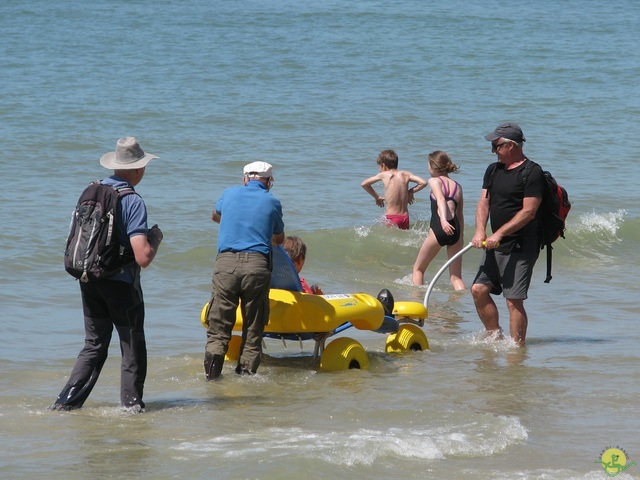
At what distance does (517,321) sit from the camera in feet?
27.1

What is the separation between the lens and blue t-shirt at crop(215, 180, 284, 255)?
7.10m

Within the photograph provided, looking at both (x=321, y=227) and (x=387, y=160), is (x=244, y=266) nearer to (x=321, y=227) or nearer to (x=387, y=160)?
(x=387, y=160)

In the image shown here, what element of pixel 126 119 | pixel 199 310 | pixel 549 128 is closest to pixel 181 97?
pixel 126 119

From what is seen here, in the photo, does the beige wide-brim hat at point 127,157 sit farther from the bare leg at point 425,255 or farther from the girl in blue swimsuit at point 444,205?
the bare leg at point 425,255

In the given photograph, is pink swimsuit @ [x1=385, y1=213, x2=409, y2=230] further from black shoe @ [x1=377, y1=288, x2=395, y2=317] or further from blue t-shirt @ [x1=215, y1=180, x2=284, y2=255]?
blue t-shirt @ [x1=215, y1=180, x2=284, y2=255]

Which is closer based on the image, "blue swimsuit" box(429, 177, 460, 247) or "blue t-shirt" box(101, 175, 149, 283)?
"blue t-shirt" box(101, 175, 149, 283)

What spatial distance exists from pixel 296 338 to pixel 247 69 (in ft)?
69.5

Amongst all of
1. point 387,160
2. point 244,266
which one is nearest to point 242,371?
point 244,266

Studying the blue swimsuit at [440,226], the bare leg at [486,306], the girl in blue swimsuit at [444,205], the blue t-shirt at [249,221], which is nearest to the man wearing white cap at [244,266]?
the blue t-shirt at [249,221]

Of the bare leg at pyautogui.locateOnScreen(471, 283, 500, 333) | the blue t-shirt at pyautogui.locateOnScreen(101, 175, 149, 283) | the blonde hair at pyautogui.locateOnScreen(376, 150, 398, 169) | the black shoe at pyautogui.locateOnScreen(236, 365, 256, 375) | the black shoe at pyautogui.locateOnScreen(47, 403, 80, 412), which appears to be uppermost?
the blue t-shirt at pyautogui.locateOnScreen(101, 175, 149, 283)

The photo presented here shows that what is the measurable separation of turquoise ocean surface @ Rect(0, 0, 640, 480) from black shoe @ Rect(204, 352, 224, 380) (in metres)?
0.07

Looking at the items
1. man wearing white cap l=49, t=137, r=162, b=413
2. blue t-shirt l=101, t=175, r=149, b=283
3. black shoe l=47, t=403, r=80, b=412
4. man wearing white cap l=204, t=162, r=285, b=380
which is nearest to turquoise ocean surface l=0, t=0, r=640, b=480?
black shoe l=47, t=403, r=80, b=412

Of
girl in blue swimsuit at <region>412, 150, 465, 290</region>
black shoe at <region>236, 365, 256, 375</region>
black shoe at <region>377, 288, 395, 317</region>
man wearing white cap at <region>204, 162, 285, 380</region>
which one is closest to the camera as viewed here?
man wearing white cap at <region>204, 162, 285, 380</region>

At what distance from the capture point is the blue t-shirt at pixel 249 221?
7098 millimetres
